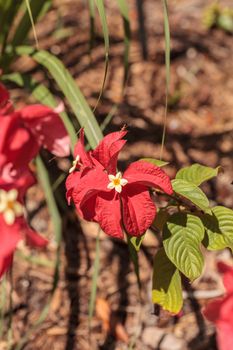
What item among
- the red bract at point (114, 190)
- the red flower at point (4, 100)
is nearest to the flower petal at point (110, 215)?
the red bract at point (114, 190)

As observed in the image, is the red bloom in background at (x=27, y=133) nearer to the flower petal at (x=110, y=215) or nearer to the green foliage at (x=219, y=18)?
the flower petal at (x=110, y=215)

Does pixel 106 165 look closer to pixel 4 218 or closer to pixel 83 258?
pixel 4 218

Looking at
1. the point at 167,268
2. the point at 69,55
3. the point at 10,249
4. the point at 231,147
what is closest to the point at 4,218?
the point at 10,249

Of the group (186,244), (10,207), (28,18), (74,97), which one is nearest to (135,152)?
(28,18)

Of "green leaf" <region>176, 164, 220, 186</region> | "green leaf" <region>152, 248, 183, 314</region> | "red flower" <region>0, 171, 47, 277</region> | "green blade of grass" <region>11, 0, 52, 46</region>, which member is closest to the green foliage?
"green blade of grass" <region>11, 0, 52, 46</region>

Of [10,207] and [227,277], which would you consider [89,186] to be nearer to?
[10,207]

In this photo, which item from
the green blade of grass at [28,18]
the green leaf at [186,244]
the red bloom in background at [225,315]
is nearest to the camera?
the red bloom in background at [225,315]
